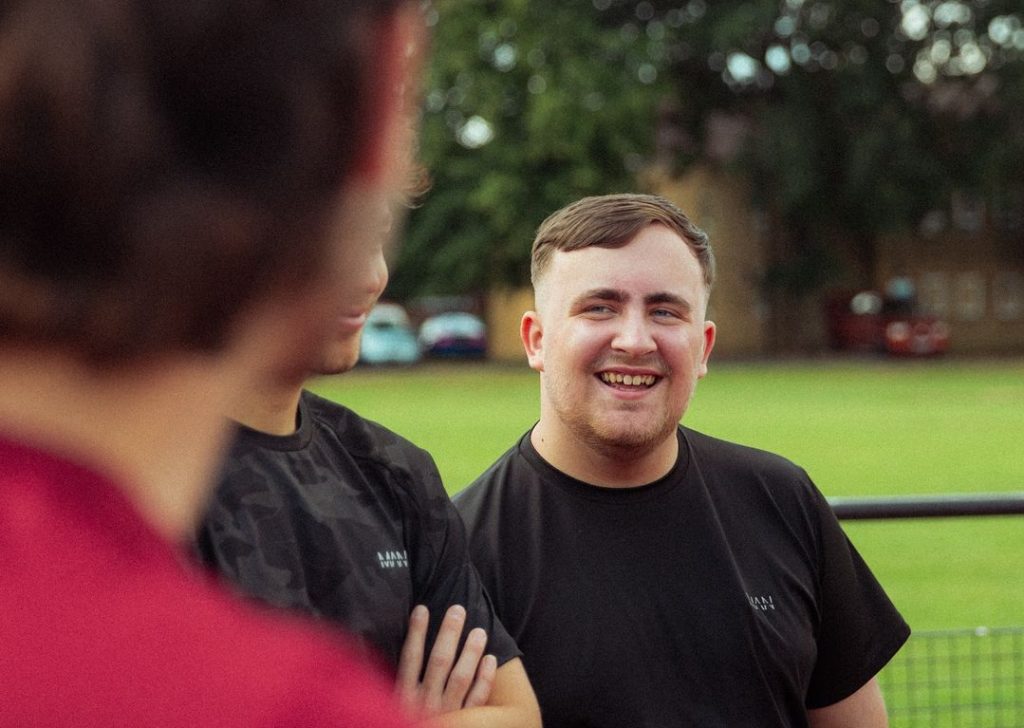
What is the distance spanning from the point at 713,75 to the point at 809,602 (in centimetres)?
4727

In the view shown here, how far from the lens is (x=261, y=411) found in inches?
92.2

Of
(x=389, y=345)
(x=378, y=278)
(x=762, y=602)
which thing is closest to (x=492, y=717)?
(x=378, y=278)

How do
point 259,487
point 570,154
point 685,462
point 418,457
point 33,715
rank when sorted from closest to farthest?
point 33,715 < point 259,487 < point 418,457 < point 685,462 < point 570,154

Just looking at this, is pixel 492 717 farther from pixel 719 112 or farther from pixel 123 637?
pixel 719 112

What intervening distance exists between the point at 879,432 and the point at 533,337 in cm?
1860

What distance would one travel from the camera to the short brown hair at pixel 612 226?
10.3 ft

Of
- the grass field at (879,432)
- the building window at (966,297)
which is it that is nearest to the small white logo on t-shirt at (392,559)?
the grass field at (879,432)

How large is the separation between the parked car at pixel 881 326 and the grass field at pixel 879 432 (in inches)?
156

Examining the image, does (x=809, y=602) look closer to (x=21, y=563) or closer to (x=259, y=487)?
(x=259, y=487)

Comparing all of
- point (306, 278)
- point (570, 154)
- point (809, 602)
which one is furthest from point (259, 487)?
point (570, 154)

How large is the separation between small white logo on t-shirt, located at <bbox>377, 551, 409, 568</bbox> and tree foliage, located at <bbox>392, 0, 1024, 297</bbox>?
1596 inches

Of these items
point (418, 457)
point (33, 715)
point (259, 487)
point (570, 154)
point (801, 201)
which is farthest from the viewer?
point (801, 201)

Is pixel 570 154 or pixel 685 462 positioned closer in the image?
pixel 685 462

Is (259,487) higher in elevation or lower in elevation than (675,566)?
higher
